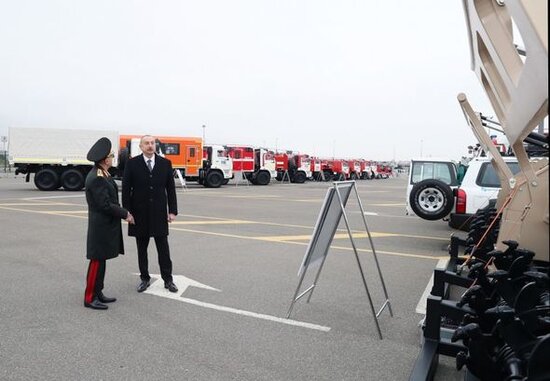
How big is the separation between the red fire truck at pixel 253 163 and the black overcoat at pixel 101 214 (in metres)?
27.4

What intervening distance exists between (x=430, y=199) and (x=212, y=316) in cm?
550

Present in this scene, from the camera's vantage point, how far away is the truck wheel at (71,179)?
2330 centimetres

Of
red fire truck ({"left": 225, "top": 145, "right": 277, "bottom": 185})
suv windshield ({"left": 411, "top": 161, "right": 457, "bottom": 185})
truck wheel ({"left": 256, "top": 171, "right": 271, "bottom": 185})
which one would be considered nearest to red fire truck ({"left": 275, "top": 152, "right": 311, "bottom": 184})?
red fire truck ({"left": 225, "top": 145, "right": 277, "bottom": 185})

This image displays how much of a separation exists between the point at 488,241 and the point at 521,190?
1.64 meters

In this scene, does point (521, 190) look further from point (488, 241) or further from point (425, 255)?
point (425, 255)

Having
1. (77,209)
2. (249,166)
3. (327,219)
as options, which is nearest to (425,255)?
(327,219)

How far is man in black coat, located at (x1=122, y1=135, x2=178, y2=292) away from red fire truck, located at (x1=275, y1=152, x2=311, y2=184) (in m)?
35.3

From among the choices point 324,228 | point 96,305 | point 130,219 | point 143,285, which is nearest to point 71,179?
point 143,285

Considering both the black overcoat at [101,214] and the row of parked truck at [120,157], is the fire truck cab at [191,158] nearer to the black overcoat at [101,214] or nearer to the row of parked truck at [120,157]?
the row of parked truck at [120,157]

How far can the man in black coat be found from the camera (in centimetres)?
573

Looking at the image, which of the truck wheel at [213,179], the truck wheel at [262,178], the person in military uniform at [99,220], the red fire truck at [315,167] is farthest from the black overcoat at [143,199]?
the red fire truck at [315,167]

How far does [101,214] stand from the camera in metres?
5.21

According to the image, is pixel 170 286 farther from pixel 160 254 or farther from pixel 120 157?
pixel 120 157

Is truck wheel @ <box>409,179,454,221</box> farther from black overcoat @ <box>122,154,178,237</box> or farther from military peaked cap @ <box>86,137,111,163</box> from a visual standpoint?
military peaked cap @ <box>86,137,111,163</box>
